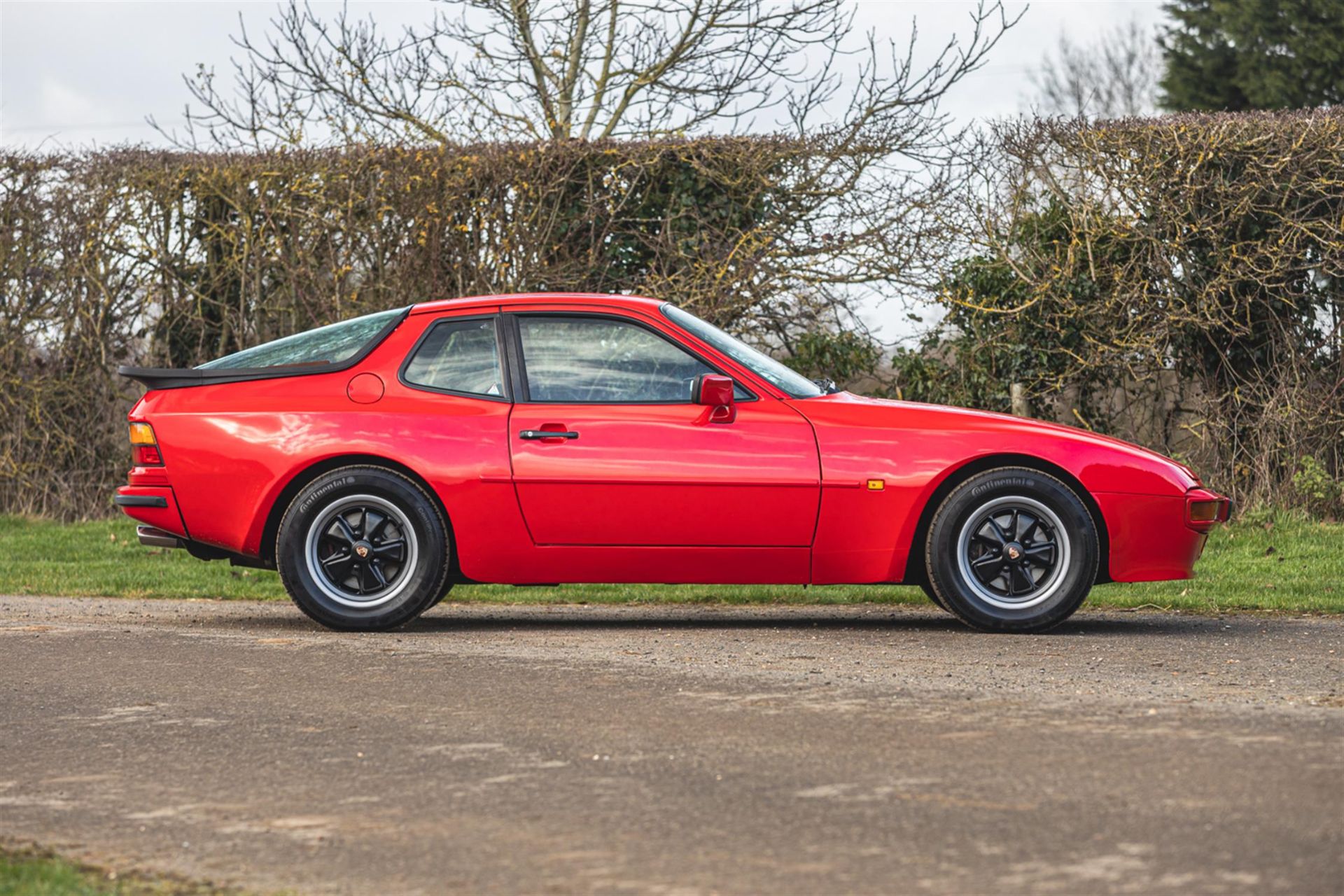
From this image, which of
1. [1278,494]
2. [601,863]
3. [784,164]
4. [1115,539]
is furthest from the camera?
[784,164]

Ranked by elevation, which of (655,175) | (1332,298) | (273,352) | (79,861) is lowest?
(79,861)

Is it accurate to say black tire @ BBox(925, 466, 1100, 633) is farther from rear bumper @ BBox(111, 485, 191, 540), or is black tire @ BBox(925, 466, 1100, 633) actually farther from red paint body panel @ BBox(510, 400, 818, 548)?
rear bumper @ BBox(111, 485, 191, 540)

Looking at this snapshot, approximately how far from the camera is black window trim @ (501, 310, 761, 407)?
7.92m

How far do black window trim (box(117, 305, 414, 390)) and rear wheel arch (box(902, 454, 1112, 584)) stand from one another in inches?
107

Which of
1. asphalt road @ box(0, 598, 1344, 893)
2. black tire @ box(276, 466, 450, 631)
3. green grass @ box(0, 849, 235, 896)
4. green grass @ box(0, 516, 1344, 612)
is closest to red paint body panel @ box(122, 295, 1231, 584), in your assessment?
black tire @ box(276, 466, 450, 631)

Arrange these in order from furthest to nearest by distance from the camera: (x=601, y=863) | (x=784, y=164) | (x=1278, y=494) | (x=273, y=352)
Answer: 1. (x=784, y=164)
2. (x=1278, y=494)
3. (x=273, y=352)
4. (x=601, y=863)

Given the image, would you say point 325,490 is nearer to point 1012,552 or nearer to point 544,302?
point 544,302

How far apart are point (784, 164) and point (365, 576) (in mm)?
6811

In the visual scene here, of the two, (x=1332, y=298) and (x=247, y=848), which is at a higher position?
(x=1332, y=298)

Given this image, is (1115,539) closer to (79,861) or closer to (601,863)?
(601,863)

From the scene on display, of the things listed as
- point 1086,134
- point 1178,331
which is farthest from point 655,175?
point 1178,331

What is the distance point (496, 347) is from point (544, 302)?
1.10ft

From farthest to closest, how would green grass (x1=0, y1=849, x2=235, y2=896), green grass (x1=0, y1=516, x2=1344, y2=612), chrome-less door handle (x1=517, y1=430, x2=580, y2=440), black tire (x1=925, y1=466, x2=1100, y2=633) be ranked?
green grass (x1=0, y1=516, x2=1344, y2=612), chrome-less door handle (x1=517, y1=430, x2=580, y2=440), black tire (x1=925, y1=466, x2=1100, y2=633), green grass (x1=0, y1=849, x2=235, y2=896)

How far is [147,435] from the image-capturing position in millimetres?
8094
